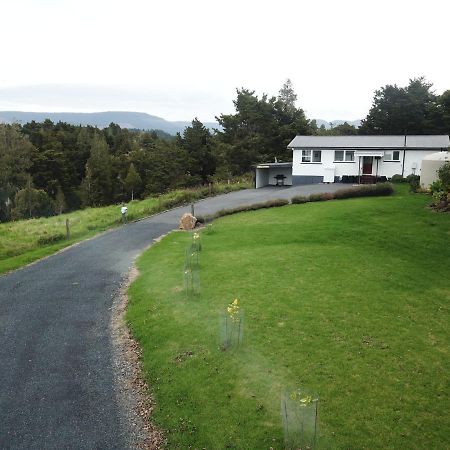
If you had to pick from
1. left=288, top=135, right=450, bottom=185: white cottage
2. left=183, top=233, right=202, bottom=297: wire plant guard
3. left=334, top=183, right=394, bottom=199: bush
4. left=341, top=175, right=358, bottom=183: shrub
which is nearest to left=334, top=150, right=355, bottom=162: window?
left=288, top=135, right=450, bottom=185: white cottage

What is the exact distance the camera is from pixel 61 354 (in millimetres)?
11336

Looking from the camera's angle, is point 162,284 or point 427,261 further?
point 427,261

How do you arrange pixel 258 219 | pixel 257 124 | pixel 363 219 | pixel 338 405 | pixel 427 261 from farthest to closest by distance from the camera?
pixel 257 124, pixel 258 219, pixel 363 219, pixel 427 261, pixel 338 405

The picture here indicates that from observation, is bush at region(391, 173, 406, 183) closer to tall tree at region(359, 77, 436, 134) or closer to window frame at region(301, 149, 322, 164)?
window frame at region(301, 149, 322, 164)

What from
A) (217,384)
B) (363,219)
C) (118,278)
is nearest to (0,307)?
(118,278)

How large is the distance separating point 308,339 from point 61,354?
6513 mm

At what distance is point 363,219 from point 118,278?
14110mm

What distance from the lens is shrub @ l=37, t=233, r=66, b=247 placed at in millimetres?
25078

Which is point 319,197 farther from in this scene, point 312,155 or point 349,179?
point 312,155

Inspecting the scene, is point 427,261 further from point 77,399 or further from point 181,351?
point 77,399

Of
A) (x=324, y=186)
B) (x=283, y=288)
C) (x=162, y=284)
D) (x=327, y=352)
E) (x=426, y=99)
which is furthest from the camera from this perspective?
(x=426, y=99)

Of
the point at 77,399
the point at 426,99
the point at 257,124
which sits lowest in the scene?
the point at 77,399

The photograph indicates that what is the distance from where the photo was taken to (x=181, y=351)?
1091cm

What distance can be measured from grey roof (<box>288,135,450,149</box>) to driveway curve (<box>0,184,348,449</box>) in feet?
95.8
